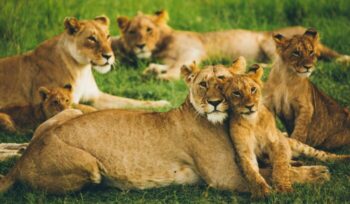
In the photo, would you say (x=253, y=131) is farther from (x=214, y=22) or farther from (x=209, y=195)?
(x=214, y=22)

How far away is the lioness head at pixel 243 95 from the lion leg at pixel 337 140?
1.38 metres

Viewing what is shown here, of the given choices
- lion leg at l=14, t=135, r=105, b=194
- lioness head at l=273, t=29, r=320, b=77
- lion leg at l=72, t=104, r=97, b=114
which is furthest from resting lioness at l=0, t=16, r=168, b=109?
lion leg at l=14, t=135, r=105, b=194

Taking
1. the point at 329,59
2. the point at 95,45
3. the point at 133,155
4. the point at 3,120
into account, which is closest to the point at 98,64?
the point at 95,45

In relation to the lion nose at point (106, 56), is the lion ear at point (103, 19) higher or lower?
higher

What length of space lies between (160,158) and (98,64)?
7.47ft

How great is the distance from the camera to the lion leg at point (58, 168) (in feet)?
15.5

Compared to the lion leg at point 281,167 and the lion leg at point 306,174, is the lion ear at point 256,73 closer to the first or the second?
the lion leg at point 281,167

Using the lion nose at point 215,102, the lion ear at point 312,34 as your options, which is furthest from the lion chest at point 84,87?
the lion nose at point 215,102

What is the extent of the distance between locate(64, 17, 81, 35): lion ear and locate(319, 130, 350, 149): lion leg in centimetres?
253

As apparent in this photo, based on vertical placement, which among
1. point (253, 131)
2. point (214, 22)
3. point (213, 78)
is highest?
point (213, 78)

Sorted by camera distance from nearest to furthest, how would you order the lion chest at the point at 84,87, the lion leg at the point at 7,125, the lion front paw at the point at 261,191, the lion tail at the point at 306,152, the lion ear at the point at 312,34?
the lion front paw at the point at 261,191 < the lion tail at the point at 306,152 < the lion ear at the point at 312,34 < the lion leg at the point at 7,125 < the lion chest at the point at 84,87

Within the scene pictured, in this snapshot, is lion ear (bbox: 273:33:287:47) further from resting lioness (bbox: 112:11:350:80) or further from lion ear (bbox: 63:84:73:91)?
resting lioness (bbox: 112:11:350:80)

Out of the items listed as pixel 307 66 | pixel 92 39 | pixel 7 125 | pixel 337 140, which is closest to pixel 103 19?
pixel 92 39

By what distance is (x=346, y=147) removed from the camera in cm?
593
